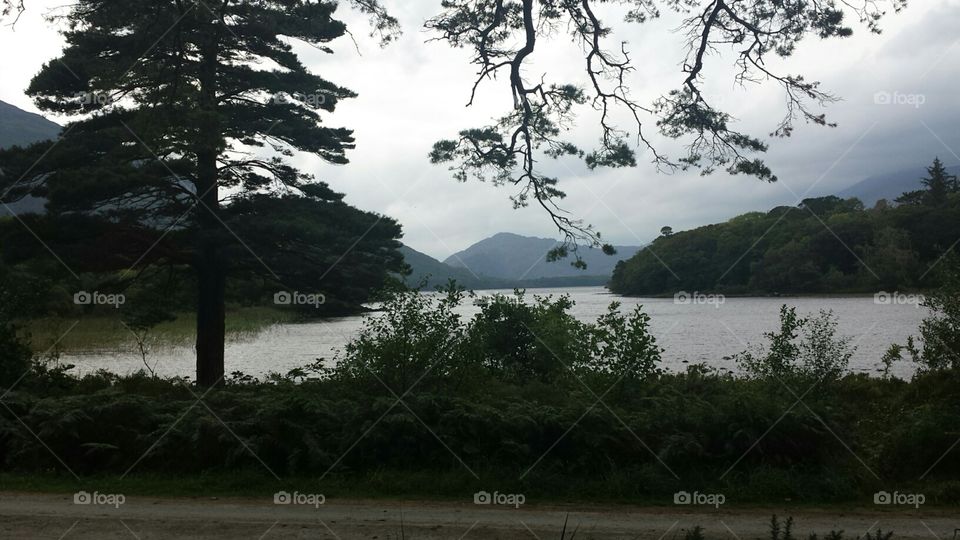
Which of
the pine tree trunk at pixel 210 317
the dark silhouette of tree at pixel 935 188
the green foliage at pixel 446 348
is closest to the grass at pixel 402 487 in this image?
the green foliage at pixel 446 348

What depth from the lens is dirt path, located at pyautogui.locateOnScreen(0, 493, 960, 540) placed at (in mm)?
7000

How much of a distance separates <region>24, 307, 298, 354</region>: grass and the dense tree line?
21353 millimetres

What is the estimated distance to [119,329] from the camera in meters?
30.6

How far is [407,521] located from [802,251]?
6368 centimetres

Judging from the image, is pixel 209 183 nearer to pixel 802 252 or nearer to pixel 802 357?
pixel 802 357

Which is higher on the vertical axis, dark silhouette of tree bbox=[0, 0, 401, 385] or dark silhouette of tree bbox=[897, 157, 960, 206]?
dark silhouette of tree bbox=[897, 157, 960, 206]

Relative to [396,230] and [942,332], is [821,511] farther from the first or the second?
[396,230]

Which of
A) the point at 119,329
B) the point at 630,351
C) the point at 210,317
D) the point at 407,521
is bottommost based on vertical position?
the point at 407,521

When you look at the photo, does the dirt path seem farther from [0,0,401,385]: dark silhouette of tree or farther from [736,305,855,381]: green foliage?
[0,0,401,385]: dark silhouette of tree

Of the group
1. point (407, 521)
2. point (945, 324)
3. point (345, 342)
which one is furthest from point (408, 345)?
point (945, 324)

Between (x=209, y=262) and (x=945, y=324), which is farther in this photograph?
(x=209, y=262)

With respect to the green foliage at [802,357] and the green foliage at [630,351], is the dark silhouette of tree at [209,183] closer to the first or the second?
the green foliage at [630,351]

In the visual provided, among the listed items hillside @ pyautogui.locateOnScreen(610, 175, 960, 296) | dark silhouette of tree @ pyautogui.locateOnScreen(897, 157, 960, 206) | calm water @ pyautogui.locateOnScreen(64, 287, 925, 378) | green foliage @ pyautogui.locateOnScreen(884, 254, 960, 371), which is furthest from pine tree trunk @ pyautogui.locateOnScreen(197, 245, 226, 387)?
dark silhouette of tree @ pyautogui.locateOnScreen(897, 157, 960, 206)

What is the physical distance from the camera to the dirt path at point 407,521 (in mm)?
7000
